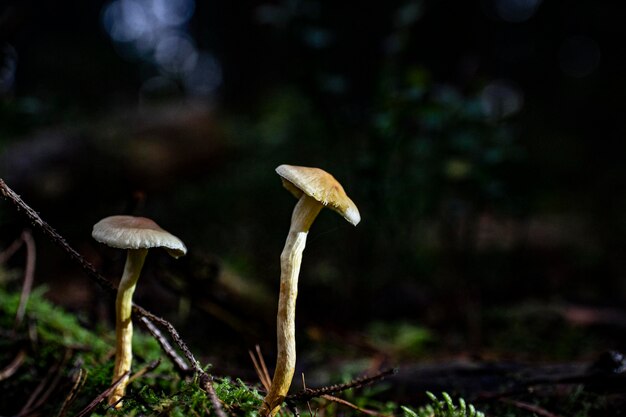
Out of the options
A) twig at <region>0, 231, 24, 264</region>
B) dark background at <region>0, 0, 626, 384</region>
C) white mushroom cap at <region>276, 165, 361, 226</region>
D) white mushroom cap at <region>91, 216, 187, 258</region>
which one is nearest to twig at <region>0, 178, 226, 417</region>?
white mushroom cap at <region>91, 216, 187, 258</region>

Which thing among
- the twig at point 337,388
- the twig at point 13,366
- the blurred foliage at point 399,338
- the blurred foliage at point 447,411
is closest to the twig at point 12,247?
the twig at point 13,366

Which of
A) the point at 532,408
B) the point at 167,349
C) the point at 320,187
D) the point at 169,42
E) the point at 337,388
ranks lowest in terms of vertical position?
the point at 532,408

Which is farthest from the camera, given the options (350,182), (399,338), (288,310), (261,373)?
(350,182)

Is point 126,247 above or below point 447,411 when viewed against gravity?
above

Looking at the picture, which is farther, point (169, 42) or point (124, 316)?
point (169, 42)

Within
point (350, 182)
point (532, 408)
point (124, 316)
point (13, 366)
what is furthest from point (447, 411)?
point (350, 182)

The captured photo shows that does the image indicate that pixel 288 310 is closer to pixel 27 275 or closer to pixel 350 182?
pixel 27 275
